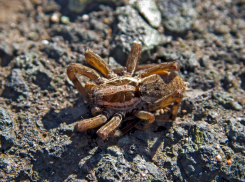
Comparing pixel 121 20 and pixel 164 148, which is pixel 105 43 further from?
pixel 164 148

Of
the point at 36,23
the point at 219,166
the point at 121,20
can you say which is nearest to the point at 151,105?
the point at 219,166

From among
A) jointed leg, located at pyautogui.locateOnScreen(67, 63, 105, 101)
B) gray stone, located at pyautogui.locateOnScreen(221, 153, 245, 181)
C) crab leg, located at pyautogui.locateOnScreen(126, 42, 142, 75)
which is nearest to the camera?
gray stone, located at pyautogui.locateOnScreen(221, 153, 245, 181)

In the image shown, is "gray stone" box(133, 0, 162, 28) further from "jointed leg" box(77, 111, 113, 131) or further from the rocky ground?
"jointed leg" box(77, 111, 113, 131)

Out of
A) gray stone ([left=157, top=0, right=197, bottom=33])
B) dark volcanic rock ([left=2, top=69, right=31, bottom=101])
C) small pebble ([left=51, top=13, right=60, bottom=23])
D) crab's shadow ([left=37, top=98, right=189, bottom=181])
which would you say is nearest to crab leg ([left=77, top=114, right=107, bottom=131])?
crab's shadow ([left=37, top=98, right=189, bottom=181])

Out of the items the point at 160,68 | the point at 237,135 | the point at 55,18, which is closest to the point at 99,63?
the point at 160,68

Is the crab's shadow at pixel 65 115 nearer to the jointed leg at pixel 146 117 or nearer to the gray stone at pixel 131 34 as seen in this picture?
the jointed leg at pixel 146 117

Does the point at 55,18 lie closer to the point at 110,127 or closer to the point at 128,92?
the point at 128,92
